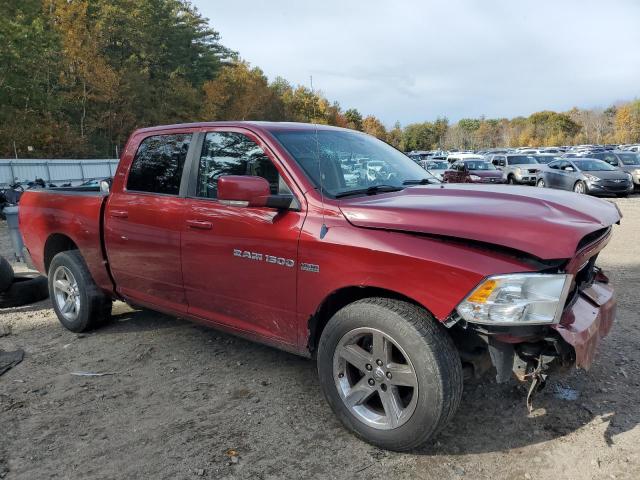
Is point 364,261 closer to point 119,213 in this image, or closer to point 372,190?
point 372,190

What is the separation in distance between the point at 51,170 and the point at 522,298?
25.9m

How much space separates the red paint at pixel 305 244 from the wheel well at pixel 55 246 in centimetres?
79

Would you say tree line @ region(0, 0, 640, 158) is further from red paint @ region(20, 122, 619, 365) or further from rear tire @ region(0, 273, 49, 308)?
red paint @ region(20, 122, 619, 365)

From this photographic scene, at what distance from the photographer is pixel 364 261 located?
111 inches

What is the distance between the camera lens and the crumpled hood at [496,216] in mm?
2506

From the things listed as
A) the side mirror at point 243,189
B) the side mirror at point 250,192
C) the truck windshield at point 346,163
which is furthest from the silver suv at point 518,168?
the side mirror at point 243,189

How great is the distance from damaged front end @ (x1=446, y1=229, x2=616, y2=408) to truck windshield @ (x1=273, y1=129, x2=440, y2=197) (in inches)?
45.2

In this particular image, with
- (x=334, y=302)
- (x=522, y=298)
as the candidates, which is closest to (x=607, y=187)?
(x=334, y=302)

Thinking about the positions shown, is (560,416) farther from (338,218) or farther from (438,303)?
(338,218)

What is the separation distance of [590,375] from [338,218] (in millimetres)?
2290

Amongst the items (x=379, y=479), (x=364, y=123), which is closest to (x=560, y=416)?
(x=379, y=479)

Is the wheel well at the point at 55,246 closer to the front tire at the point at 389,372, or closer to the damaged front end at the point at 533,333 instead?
the front tire at the point at 389,372

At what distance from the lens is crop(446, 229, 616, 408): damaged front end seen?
248 cm

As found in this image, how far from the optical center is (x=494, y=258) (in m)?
2.52
